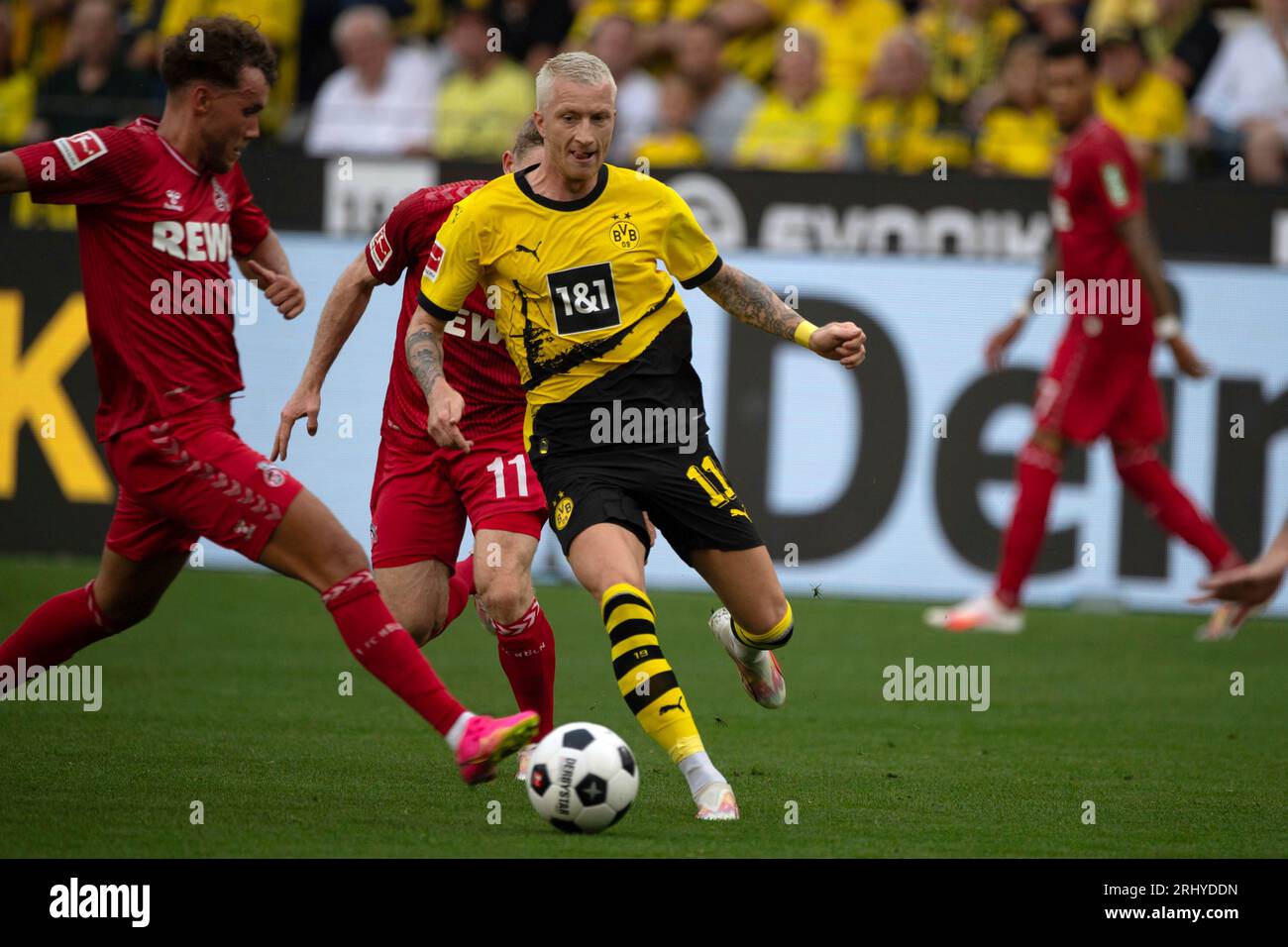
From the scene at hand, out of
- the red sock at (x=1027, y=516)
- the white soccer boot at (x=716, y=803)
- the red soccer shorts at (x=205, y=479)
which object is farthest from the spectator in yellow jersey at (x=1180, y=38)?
the red soccer shorts at (x=205, y=479)

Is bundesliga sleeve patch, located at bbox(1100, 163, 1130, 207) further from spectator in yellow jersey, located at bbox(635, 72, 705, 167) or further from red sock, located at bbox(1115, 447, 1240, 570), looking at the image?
spectator in yellow jersey, located at bbox(635, 72, 705, 167)

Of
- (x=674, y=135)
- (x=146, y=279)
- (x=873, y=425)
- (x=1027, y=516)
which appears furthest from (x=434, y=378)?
(x=674, y=135)

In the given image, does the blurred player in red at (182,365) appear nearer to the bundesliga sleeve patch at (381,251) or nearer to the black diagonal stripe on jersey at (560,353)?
the bundesliga sleeve patch at (381,251)

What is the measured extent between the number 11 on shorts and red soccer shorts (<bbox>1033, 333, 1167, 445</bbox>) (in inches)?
194

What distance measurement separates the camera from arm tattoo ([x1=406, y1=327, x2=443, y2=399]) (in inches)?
245

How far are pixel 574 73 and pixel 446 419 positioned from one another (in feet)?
3.92

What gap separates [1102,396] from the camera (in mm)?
10836

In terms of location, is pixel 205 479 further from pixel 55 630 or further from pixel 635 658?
pixel 635 658

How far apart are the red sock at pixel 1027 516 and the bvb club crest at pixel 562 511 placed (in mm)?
5305

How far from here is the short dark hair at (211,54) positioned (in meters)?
6.24

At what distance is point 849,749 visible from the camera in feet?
Answer: 24.7

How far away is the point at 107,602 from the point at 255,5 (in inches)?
356

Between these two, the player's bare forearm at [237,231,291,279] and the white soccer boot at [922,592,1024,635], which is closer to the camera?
the player's bare forearm at [237,231,291,279]
